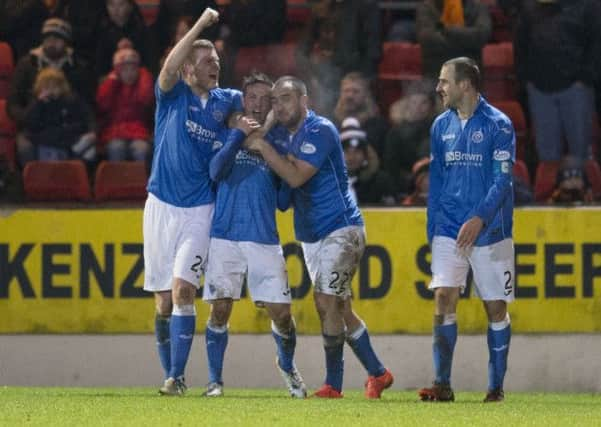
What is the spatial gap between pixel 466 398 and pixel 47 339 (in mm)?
3029

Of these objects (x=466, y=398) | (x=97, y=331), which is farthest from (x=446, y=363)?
(x=97, y=331)

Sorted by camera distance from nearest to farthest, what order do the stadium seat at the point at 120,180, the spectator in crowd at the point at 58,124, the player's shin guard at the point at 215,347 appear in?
the player's shin guard at the point at 215,347 → the stadium seat at the point at 120,180 → the spectator in crowd at the point at 58,124

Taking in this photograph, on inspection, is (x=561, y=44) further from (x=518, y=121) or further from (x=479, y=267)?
(x=479, y=267)

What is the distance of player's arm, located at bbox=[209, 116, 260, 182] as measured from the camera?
33.6 feet

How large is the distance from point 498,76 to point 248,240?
4800mm

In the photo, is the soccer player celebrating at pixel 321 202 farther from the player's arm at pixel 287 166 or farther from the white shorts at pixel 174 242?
the white shorts at pixel 174 242

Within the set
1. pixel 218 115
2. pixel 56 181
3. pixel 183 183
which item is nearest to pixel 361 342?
pixel 183 183

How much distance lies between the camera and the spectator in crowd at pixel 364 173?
13.0 metres

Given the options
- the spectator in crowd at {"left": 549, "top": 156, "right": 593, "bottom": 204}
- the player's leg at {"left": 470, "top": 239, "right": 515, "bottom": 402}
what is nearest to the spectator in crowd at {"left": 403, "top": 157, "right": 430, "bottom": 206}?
the spectator in crowd at {"left": 549, "top": 156, "right": 593, "bottom": 204}

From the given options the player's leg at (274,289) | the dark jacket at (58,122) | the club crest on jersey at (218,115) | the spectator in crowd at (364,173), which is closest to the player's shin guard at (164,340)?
the player's leg at (274,289)

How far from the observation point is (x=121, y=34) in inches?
579

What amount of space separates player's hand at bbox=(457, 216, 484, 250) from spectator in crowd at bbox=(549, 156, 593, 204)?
9.18ft

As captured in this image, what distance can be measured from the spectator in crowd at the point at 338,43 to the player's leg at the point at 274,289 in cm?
381

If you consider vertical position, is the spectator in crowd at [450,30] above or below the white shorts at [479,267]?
above
